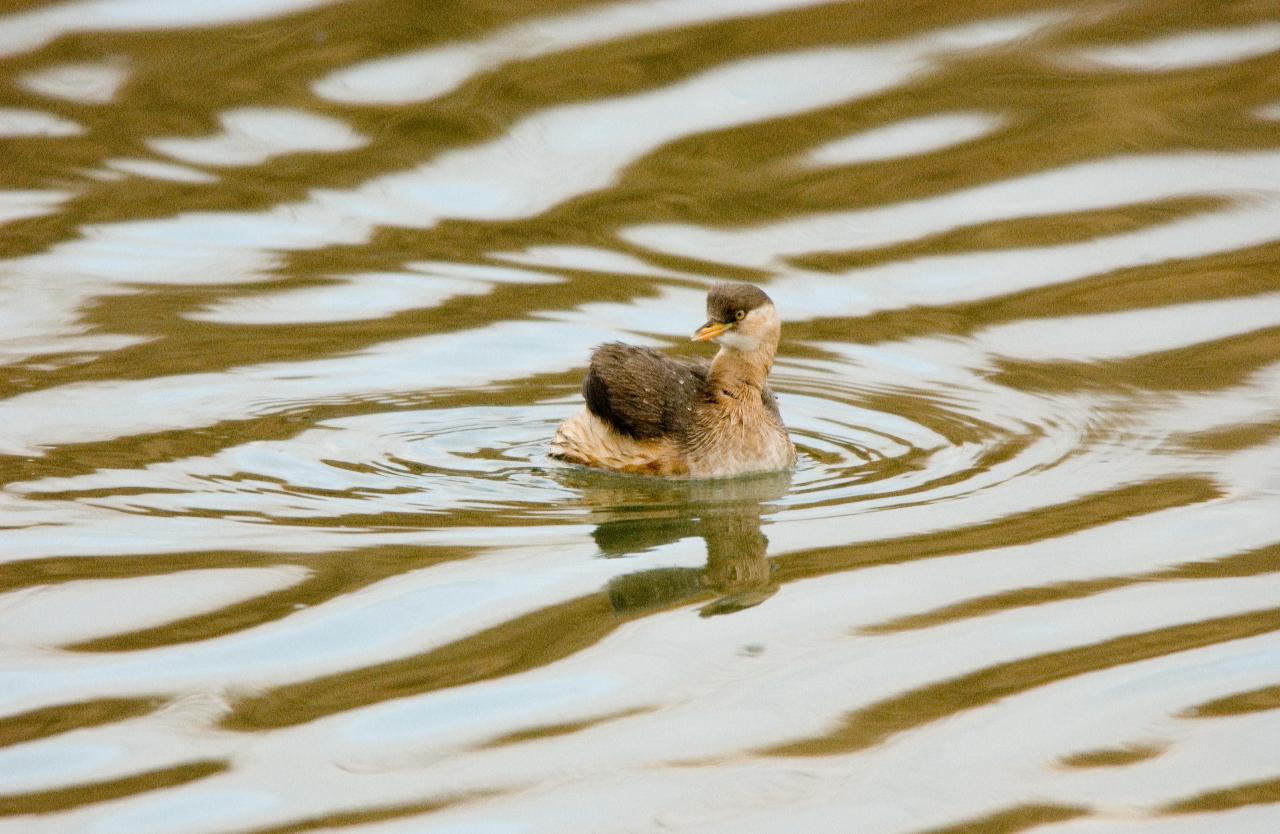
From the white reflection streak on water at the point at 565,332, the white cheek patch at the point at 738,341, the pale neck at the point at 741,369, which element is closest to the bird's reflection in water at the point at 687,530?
the pale neck at the point at 741,369

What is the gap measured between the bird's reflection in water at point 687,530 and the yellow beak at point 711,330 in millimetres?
611

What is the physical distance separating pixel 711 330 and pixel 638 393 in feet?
1.36

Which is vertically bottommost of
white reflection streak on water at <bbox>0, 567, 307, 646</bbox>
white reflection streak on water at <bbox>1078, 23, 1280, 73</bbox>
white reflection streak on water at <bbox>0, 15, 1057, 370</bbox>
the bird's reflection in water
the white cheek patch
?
white reflection streak on water at <bbox>0, 567, 307, 646</bbox>

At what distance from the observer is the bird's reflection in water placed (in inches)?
262

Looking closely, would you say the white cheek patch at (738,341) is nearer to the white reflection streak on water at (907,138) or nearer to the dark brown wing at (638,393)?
the dark brown wing at (638,393)

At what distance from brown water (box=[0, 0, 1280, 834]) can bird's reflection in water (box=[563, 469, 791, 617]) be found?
36 millimetres

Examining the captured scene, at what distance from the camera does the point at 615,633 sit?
6.23 m

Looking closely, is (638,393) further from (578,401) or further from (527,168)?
(527,168)

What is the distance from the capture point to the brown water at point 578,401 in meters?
5.35

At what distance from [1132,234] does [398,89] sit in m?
4.33

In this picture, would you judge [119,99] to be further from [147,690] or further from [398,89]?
[147,690]

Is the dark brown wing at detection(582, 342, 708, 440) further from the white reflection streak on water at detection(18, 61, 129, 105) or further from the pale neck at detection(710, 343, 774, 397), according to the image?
the white reflection streak on water at detection(18, 61, 129, 105)

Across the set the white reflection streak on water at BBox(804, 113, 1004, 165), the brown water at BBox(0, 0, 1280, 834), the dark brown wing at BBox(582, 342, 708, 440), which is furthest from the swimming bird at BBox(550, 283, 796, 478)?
the white reflection streak on water at BBox(804, 113, 1004, 165)

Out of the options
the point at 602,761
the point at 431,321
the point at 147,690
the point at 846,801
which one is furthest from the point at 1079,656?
the point at 431,321
